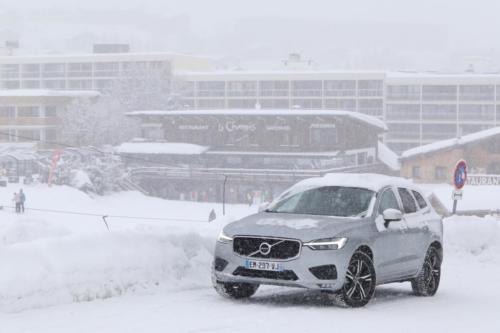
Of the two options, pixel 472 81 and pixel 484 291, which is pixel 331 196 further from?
pixel 472 81

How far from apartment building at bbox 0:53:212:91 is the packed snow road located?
124028 millimetres

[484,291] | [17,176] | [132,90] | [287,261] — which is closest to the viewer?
[287,261]

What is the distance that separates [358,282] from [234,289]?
1.33m

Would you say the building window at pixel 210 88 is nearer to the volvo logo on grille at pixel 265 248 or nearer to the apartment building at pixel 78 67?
the apartment building at pixel 78 67

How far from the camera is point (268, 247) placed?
35.2 ft

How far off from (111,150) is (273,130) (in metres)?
18.8

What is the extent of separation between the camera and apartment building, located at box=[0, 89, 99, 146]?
370ft

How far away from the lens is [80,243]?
38.2 feet

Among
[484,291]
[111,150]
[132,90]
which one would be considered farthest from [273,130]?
[484,291]

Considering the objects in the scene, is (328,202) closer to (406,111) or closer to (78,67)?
(406,111)

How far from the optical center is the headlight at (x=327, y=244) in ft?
34.8

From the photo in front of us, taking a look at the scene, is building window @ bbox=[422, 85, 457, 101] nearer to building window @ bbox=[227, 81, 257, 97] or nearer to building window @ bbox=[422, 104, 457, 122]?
building window @ bbox=[422, 104, 457, 122]

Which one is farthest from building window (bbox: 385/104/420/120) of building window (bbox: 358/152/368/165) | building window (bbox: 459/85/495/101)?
building window (bbox: 358/152/368/165)

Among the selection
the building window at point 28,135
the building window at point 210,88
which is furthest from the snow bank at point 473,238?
the building window at point 210,88
